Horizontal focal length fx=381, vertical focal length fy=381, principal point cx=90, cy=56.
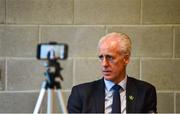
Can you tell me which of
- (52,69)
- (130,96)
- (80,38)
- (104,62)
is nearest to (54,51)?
(52,69)

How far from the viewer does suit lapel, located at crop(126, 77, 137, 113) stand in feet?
7.29

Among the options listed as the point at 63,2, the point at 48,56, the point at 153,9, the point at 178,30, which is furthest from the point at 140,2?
the point at 48,56

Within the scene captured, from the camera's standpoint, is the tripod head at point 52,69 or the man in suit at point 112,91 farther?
the man in suit at point 112,91

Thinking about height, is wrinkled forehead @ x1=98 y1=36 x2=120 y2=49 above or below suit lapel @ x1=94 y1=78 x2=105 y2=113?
above

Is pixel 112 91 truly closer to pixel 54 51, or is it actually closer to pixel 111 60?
pixel 111 60

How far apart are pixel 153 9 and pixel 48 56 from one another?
1.57 m

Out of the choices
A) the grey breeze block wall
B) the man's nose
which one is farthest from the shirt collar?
the grey breeze block wall

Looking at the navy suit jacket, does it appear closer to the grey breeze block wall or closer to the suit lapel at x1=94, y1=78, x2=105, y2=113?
the suit lapel at x1=94, y1=78, x2=105, y2=113

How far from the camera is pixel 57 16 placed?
274 centimetres

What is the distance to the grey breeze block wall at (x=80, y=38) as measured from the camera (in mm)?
2723

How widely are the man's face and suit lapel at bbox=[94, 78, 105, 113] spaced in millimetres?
70

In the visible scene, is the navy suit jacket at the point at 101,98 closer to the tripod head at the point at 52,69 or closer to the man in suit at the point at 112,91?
the man in suit at the point at 112,91

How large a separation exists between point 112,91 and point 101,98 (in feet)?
0.27

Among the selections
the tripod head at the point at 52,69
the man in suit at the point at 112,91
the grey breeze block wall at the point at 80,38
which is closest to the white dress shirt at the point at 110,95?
the man in suit at the point at 112,91
